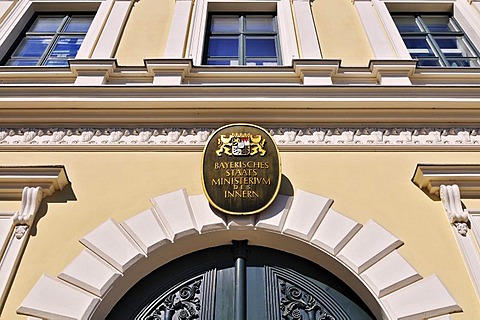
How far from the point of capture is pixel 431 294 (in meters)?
4.25

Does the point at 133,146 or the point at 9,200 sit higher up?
the point at 133,146

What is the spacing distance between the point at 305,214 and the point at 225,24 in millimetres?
4442

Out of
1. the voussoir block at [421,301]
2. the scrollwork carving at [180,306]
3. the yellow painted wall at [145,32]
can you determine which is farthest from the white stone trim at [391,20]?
the scrollwork carving at [180,306]

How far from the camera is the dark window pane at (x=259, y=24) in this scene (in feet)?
25.7

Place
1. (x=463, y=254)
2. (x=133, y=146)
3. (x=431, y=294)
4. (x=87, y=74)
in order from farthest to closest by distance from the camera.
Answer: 1. (x=87, y=74)
2. (x=133, y=146)
3. (x=463, y=254)
4. (x=431, y=294)

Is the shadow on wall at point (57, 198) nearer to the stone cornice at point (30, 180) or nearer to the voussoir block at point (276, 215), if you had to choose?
the stone cornice at point (30, 180)

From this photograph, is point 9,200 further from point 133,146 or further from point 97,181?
point 133,146

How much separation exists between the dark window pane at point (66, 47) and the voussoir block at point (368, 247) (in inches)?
207

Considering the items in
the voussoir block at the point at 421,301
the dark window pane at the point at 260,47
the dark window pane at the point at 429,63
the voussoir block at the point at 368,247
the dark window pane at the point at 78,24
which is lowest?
the voussoir block at the point at 421,301

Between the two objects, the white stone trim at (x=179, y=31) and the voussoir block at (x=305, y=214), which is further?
the white stone trim at (x=179, y=31)

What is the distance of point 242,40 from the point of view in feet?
24.4

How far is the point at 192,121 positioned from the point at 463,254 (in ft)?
11.3

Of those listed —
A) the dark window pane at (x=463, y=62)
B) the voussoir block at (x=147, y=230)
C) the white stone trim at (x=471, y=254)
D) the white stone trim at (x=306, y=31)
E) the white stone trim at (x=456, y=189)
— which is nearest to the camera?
the white stone trim at (x=471, y=254)

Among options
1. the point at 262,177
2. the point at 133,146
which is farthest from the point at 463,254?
the point at 133,146
